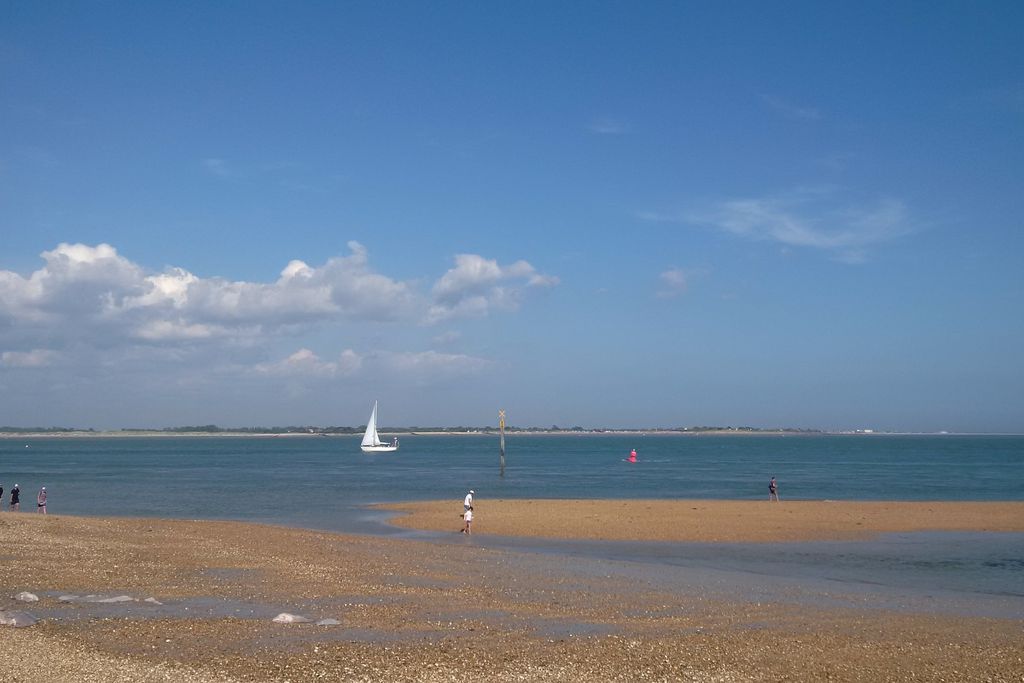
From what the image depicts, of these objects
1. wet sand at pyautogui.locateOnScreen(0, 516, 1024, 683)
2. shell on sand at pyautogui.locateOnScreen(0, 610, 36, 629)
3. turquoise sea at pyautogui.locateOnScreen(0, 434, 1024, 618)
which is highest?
shell on sand at pyautogui.locateOnScreen(0, 610, 36, 629)

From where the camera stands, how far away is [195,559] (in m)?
27.8

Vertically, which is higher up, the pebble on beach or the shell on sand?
the shell on sand

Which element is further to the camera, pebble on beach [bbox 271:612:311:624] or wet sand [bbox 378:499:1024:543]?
wet sand [bbox 378:499:1024:543]

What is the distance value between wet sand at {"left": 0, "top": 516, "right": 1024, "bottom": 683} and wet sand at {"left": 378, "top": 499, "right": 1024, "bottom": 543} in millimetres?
10745

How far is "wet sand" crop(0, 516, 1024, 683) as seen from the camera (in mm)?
14641

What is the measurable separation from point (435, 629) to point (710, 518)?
2810 cm

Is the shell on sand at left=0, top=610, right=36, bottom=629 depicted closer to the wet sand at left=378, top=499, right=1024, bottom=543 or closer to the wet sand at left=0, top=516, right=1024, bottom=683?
the wet sand at left=0, top=516, right=1024, bottom=683

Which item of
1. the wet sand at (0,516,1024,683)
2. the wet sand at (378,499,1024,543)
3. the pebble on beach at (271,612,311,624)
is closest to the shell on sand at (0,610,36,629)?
the wet sand at (0,516,1024,683)

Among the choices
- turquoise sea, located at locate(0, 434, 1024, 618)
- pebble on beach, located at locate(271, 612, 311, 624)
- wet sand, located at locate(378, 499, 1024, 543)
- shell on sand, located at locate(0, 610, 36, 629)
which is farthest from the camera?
wet sand, located at locate(378, 499, 1024, 543)

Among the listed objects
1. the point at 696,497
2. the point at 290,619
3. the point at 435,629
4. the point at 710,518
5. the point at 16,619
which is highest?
the point at 16,619

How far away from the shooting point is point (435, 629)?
18.0 m

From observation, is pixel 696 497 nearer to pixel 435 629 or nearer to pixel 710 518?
pixel 710 518

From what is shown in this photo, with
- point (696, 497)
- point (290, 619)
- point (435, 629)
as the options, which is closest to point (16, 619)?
point (290, 619)

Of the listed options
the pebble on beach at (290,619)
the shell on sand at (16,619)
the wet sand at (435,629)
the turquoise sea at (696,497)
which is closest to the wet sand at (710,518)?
the turquoise sea at (696,497)
